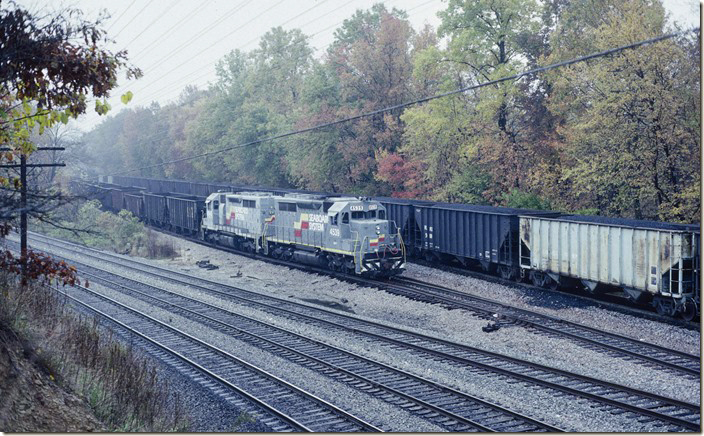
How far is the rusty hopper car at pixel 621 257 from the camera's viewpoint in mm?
18266

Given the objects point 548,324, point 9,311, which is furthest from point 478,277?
point 9,311

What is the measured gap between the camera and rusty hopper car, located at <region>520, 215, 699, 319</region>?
59.9 ft

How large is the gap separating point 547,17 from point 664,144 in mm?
14598

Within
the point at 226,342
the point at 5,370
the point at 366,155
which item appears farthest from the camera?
the point at 366,155

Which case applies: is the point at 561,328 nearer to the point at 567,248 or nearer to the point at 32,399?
the point at 567,248

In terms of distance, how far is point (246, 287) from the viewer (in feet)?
89.6

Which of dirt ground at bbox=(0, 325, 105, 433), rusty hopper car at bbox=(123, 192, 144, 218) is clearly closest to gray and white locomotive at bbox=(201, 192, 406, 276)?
dirt ground at bbox=(0, 325, 105, 433)

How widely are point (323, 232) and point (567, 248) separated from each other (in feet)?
35.3

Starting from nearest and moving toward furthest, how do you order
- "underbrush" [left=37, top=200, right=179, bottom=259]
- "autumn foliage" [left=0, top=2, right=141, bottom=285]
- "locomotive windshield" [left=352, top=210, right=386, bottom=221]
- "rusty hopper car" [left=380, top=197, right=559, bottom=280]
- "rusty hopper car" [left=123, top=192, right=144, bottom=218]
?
"autumn foliage" [left=0, top=2, right=141, bottom=285] < "rusty hopper car" [left=380, top=197, right=559, bottom=280] < "locomotive windshield" [left=352, top=210, right=386, bottom=221] < "underbrush" [left=37, top=200, right=179, bottom=259] < "rusty hopper car" [left=123, top=192, right=144, bottom=218]

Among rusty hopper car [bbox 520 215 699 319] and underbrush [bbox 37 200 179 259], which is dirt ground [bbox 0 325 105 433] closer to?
rusty hopper car [bbox 520 215 699 319]

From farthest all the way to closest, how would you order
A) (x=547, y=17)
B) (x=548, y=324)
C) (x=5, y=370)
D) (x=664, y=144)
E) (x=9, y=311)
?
(x=547, y=17)
(x=664, y=144)
(x=548, y=324)
(x=9, y=311)
(x=5, y=370)

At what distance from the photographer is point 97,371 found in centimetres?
1231

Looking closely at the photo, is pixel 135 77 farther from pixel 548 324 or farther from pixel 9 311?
pixel 548 324

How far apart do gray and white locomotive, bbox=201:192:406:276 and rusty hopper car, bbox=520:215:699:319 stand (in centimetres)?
588
